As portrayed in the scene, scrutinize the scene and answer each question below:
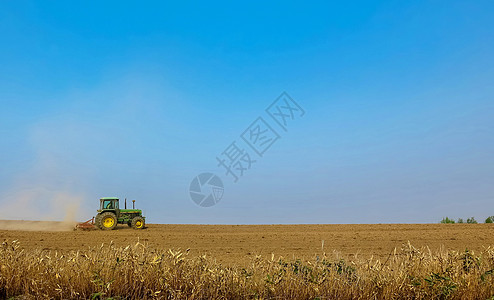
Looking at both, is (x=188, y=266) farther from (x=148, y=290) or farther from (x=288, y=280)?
(x=288, y=280)

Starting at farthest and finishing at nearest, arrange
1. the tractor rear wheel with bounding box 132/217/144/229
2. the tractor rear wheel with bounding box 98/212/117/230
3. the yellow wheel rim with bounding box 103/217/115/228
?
the tractor rear wheel with bounding box 132/217/144/229
the yellow wheel rim with bounding box 103/217/115/228
the tractor rear wheel with bounding box 98/212/117/230

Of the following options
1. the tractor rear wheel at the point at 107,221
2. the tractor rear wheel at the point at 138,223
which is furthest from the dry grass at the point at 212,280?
the tractor rear wheel at the point at 138,223

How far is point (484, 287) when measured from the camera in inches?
248

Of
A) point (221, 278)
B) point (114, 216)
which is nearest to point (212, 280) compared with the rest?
point (221, 278)

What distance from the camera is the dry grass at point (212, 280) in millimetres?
5844

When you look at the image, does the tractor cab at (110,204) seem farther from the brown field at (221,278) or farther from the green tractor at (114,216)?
the brown field at (221,278)

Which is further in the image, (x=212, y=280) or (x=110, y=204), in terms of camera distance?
(x=110, y=204)

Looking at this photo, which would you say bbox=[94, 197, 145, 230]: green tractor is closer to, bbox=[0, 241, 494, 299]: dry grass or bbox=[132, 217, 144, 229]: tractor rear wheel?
bbox=[132, 217, 144, 229]: tractor rear wheel

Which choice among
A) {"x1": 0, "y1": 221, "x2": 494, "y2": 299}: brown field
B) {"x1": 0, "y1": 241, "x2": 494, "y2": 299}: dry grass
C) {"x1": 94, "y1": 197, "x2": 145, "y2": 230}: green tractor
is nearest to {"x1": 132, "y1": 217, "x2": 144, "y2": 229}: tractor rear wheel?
{"x1": 94, "y1": 197, "x2": 145, "y2": 230}: green tractor

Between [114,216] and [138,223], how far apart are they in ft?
5.69

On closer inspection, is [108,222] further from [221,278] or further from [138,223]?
[221,278]

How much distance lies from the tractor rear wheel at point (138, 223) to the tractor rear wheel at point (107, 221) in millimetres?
1219

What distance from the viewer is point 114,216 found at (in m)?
25.7

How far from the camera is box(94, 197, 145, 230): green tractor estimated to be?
83.6ft
